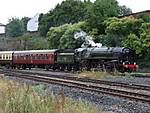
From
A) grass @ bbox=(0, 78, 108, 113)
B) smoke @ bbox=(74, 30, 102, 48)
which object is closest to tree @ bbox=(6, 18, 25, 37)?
smoke @ bbox=(74, 30, 102, 48)

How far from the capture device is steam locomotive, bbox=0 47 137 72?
32.4 meters

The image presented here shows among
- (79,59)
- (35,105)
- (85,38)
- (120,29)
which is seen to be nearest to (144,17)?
(120,29)

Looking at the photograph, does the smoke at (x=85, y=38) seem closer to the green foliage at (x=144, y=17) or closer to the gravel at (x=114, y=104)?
the green foliage at (x=144, y=17)

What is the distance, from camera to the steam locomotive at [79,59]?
32375 mm

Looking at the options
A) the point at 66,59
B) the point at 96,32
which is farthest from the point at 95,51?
the point at 96,32

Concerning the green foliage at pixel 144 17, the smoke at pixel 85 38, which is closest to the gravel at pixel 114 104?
the smoke at pixel 85 38

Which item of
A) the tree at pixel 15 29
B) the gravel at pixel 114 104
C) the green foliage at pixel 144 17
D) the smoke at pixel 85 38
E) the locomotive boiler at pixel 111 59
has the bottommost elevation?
the gravel at pixel 114 104

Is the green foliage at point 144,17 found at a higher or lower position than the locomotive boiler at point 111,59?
higher

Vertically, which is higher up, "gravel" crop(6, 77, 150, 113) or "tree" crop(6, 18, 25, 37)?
"tree" crop(6, 18, 25, 37)

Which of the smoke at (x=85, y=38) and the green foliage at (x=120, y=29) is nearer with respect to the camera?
the green foliage at (x=120, y=29)

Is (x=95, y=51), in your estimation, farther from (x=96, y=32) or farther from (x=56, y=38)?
(x=56, y=38)

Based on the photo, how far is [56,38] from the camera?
5862 centimetres

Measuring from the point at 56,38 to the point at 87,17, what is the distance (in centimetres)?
769

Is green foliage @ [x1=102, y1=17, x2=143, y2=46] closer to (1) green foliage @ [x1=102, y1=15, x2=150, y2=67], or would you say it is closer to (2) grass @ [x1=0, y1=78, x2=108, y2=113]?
(1) green foliage @ [x1=102, y1=15, x2=150, y2=67]
